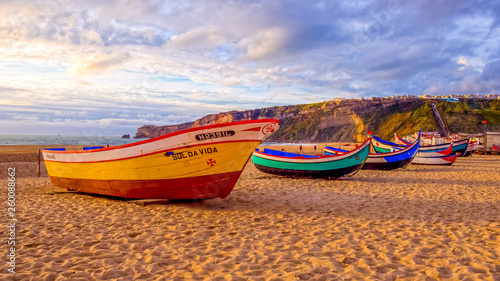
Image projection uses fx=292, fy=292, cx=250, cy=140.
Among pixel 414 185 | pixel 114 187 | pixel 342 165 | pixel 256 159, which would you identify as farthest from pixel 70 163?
pixel 414 185

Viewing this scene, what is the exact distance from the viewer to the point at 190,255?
4629 mm

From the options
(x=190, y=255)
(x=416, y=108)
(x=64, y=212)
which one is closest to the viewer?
(x=190, y=255)

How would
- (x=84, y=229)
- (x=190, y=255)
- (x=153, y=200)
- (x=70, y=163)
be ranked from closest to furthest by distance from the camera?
(x=190, y=255) → (x=84, y=229) → (x=153, y=200) → (x=70, y=163)

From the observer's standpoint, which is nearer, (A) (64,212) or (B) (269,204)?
(A) (64,212)

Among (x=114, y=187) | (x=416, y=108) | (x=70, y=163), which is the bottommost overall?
(x=114, y=187)

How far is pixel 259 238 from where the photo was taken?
555cm

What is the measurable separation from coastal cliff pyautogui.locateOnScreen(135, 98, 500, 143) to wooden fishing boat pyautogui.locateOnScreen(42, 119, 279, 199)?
7869 centimetres

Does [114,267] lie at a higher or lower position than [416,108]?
lower

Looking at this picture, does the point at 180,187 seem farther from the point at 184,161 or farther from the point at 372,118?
the point at 372,118

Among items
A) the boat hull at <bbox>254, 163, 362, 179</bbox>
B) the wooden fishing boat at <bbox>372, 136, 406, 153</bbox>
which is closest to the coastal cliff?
the wooden fishing boat at <bbox>372, 136, 406, 153</bbox>

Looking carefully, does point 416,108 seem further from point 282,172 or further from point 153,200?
point 153,200

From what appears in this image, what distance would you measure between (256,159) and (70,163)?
27.8 ft

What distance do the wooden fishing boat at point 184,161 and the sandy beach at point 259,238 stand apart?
51cm

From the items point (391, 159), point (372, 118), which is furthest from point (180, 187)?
point (372, 118)
